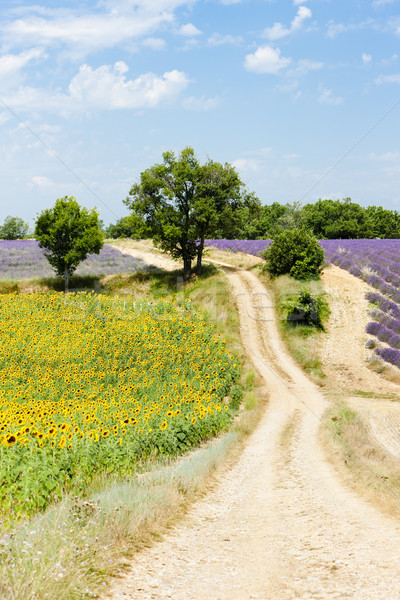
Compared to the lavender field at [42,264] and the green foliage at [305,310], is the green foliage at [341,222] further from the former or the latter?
the green foliage at [305,310]

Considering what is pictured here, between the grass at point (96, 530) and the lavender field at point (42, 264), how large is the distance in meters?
30.9

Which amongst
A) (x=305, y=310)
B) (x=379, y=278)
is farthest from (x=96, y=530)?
(x=379, y=278)

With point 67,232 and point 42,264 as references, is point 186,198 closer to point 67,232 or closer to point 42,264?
point 67,232

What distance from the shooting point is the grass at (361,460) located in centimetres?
862

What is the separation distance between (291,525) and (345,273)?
3096 cm

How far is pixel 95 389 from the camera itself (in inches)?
592

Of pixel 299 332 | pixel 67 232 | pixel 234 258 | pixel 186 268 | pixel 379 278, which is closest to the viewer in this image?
pixel 299 332

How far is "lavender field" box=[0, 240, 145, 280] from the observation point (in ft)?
133

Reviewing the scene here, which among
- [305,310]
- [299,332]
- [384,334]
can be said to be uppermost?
[305,310]

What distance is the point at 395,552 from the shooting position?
19.8ft

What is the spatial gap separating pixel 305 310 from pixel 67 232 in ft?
58.7

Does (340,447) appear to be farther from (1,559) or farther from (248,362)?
(248,362)

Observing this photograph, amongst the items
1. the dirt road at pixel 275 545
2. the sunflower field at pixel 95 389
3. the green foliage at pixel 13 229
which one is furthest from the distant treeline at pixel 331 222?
the dirt road at pixel 275 545

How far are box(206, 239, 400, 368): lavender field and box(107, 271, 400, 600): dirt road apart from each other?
1548 centimetres
